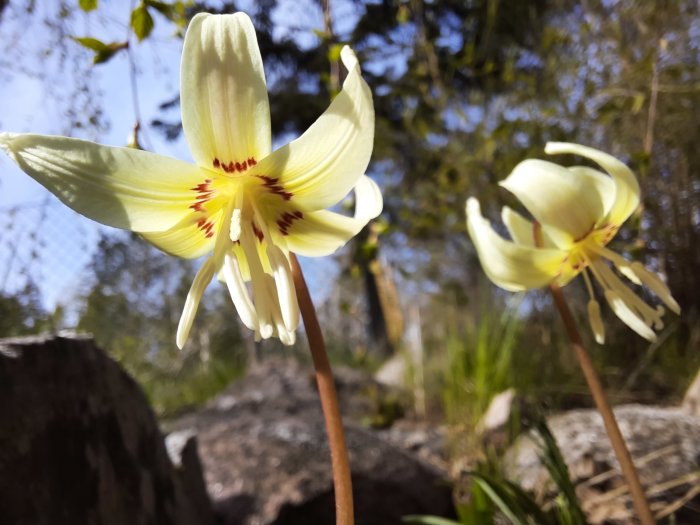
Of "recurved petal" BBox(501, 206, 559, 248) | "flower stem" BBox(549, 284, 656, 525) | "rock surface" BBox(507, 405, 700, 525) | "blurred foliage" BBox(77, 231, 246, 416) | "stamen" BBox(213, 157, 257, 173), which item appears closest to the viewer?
"stamen" BBox(213, 157, 257, 173)

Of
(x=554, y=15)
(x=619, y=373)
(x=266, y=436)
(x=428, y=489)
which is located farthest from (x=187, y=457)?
(x=554, y=15)

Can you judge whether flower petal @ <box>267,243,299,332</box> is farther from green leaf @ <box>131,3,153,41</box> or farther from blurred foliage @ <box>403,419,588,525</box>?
blurred foliage @ <box>403,419,588,525</box>

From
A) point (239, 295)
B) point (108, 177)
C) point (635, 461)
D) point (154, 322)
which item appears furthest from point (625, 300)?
point (154, 322)

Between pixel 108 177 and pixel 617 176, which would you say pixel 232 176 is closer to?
pixel 108 177

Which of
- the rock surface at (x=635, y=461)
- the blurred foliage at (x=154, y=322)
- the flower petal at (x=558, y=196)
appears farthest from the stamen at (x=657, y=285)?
the blurred foliage at (x=154, y=322)

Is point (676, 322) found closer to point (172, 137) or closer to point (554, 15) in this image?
point (554, 15)

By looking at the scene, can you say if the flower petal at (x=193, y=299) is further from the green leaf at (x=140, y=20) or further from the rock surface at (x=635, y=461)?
the rock surface at (x=635, y=461)

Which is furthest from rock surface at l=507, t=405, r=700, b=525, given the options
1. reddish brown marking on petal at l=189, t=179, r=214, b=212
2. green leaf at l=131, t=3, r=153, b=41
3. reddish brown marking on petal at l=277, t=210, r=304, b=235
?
green leaf at l=131, t=3, r=153, b=41
